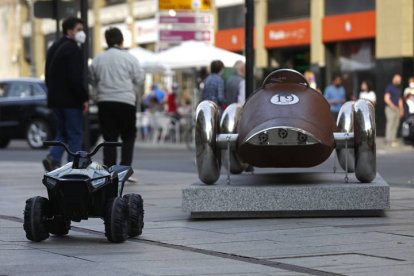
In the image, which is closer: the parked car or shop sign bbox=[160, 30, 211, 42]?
the parked car

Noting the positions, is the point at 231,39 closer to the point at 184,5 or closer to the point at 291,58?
the point at 291,58

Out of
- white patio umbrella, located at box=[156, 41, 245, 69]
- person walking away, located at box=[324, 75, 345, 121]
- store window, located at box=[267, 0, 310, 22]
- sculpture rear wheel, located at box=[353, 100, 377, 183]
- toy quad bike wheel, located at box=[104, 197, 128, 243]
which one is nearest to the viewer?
toy quad bike wheel, located at box=[104, 197, 128, 243]

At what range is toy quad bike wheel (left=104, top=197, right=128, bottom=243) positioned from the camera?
26.9 ft

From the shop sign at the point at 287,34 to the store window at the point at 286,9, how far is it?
247mm

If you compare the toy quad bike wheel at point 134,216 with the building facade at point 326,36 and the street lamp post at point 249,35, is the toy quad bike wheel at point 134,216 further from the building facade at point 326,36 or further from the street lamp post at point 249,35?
the building facade at point 326,36

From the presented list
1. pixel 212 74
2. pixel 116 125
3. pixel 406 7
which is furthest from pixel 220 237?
pixel 406 7

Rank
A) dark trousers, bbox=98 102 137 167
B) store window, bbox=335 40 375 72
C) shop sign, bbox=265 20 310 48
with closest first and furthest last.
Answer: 1. dark trousers, bbox=98 102 137 167
2. store window, bbox=335 40 375 72
3. shop sign, bbox=265 20 310 48

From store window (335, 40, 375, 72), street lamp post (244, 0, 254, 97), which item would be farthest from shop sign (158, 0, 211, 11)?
street lamp post (244, 0, 254, 97)

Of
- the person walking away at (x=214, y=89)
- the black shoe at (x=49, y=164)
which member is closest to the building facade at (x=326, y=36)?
the person walking away at (x=214, y=89)

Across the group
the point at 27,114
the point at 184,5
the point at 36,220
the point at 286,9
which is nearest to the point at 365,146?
the point at 36,220

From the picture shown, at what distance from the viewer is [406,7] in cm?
3045

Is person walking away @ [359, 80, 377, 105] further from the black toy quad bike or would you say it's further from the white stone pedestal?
the black toy quad bike

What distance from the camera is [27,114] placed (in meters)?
27.7

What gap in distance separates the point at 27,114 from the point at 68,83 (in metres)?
14.3
